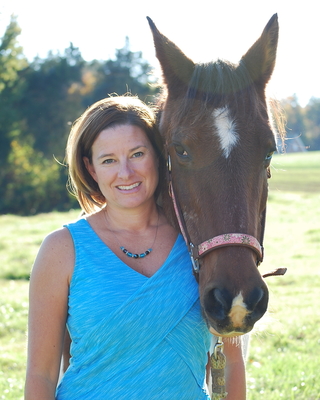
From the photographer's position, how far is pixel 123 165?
7.47 feet

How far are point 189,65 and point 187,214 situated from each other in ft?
2.74

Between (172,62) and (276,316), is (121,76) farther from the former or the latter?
(172,62)

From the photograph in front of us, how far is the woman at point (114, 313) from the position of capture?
2021 millimetres

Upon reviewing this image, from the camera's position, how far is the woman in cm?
202

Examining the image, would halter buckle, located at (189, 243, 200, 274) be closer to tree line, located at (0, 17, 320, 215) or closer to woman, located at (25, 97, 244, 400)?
woman, located at (25, 97, 244, 400)

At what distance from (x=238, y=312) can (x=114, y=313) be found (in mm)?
533

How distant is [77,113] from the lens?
98.1 ft

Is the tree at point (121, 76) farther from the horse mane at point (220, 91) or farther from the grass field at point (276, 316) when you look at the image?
the horse mane at point (220, 91)

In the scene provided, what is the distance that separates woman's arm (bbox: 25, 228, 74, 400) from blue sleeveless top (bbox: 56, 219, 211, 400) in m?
0.05

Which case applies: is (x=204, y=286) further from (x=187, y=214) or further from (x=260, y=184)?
(x=260, y=184)

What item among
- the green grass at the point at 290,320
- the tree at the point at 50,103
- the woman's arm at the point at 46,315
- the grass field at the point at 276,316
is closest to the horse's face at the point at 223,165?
the green grass at the point at 290,320

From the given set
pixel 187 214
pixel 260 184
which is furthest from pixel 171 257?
pixel 260 184

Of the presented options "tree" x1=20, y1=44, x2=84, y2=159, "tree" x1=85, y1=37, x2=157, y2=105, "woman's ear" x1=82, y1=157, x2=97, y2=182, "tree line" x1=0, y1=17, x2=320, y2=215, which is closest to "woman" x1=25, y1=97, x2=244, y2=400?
"woman's ear" x1=82, y1=157, x2=97, y2=182

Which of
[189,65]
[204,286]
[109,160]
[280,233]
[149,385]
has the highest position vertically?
[189,65]
